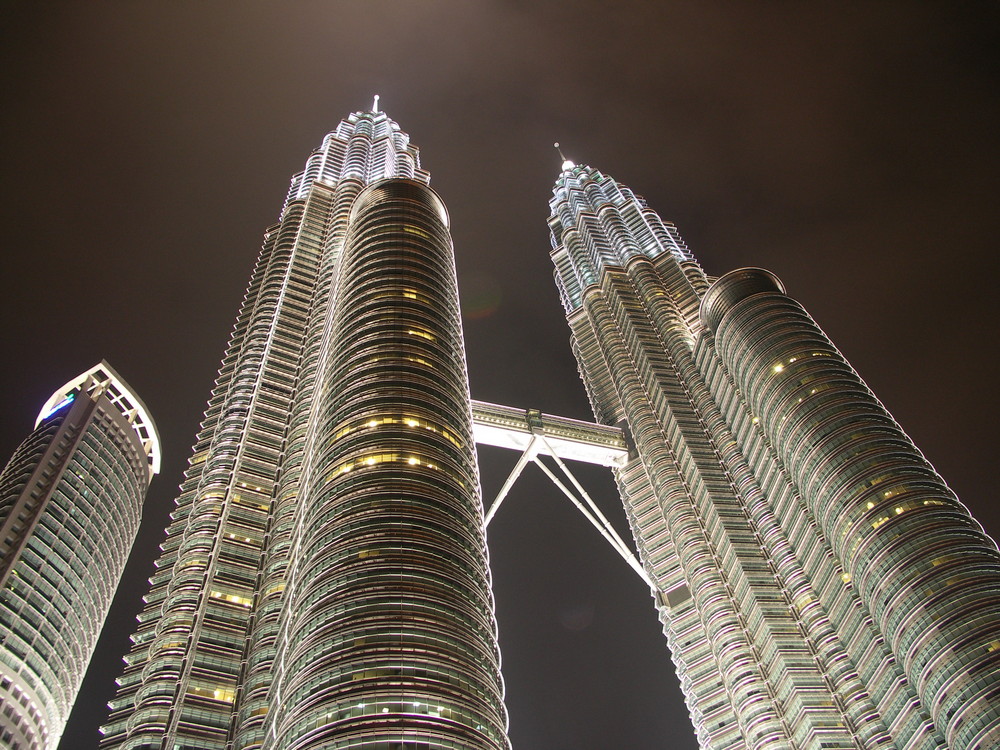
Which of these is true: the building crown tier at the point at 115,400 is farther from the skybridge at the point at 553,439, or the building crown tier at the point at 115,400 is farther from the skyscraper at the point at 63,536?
the skybridge at the point at 553,439

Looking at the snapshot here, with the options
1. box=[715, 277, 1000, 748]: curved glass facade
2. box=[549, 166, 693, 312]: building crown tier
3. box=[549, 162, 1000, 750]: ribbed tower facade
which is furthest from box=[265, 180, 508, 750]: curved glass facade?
box=[549, 166, 693, 312]: building crown tier

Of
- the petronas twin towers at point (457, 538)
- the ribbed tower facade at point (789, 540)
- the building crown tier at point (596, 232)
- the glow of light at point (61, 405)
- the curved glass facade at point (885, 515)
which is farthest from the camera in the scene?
the building crown tier at point (596, 232)

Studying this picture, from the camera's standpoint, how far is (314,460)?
74188mm

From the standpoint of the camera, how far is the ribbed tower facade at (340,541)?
2146 inches

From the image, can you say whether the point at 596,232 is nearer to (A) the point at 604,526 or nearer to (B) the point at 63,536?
(A) the point at 604,526

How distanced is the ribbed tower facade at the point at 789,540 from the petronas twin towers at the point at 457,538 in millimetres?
244

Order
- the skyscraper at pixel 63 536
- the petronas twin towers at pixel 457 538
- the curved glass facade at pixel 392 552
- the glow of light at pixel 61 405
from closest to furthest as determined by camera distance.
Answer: the curved glass facade at pixel 392 552 → the petronas twin towers at pixel 457 538 → the skyscraper at pixel 63 536 → the glow of light at pixel 61 405

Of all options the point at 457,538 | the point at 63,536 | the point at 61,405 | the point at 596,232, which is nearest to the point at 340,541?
the point at 457,538

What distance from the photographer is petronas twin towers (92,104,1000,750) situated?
192 ft

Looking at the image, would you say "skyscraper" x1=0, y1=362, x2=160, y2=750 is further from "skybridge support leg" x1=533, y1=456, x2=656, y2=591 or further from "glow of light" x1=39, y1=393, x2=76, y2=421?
"skybridge support leg" x1=533, y1=456, x2=656, y2=591

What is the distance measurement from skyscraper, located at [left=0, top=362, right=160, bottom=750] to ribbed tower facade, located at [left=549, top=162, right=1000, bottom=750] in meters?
64.2

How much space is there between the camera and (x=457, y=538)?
65625 millimetres

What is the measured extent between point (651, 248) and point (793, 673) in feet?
260

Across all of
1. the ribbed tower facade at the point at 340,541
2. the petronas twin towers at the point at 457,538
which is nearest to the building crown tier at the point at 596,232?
the petronas twin towers at the point at 457,538
